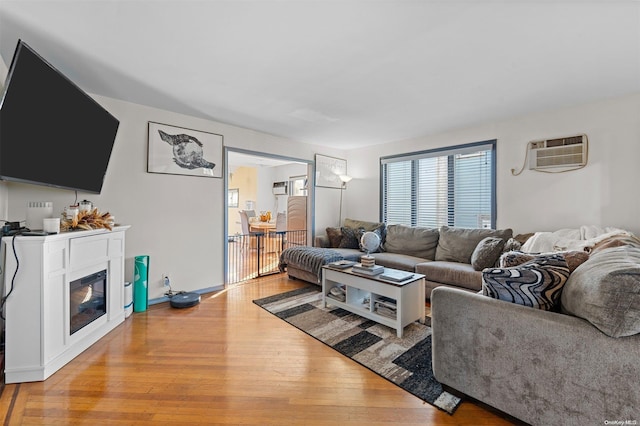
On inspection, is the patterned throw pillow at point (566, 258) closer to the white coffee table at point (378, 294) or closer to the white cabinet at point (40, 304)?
the white coffee table at point (378, 294)

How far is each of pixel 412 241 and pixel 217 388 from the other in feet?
10.6

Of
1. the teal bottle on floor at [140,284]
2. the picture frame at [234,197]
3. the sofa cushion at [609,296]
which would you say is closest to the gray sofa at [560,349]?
the sofa cushion at [609,296]

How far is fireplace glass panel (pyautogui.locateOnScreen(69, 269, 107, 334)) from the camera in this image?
2148 millimetres

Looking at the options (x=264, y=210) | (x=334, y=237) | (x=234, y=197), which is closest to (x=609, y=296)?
(x=334, y=237)

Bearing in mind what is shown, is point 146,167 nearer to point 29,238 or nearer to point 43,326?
point 29,238

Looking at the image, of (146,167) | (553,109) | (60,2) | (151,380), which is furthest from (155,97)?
(553,109)

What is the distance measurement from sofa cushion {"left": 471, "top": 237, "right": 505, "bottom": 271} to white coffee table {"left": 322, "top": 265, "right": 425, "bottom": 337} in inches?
34.0

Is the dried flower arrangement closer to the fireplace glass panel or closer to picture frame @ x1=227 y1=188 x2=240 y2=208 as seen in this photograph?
the fireplace glass panel

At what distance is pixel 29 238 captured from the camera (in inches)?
71.2

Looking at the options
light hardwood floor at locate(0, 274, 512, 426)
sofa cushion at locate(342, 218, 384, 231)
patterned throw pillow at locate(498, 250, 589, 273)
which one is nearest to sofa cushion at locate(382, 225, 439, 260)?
sofa cushion at locate(342, 218, 384, 231)

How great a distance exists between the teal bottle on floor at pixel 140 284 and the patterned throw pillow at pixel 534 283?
3.29 m

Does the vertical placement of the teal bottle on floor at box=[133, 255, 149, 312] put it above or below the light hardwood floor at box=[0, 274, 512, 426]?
above

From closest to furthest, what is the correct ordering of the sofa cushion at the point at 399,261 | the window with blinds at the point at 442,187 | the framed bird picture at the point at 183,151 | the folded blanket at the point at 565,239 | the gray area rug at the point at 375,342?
the gray area rug at the point at 375,342 < the folded blanket at the point at 565,239 < the framed bird picture at the point at 183,151 < the sofa cushion at the point at 399,261 < the window with blinds at the point at 442,187

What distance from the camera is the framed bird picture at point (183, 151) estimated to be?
128 inches
